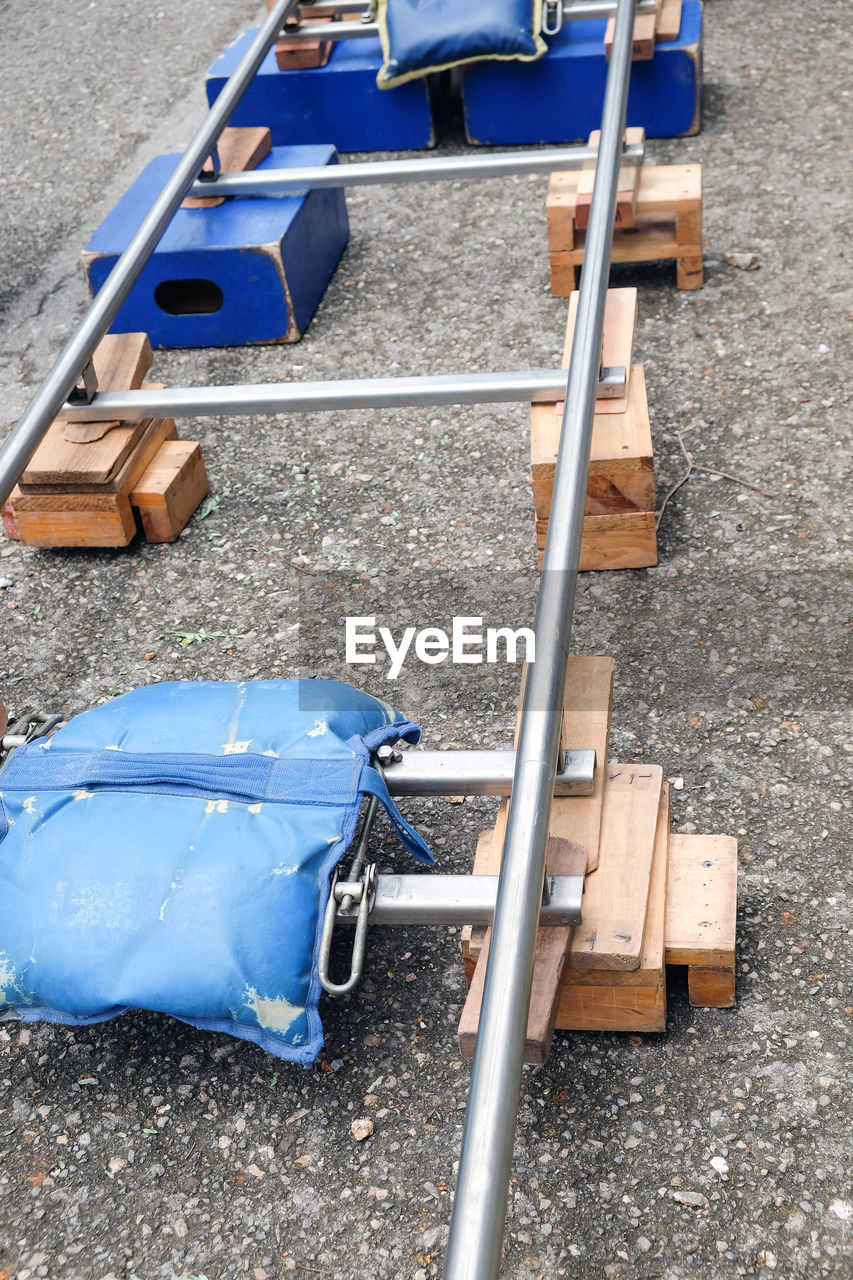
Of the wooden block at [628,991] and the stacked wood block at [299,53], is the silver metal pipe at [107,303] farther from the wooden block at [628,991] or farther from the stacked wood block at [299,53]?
the wooden block at [628,991]

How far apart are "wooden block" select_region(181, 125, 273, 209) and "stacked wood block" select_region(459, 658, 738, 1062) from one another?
257 centimetres

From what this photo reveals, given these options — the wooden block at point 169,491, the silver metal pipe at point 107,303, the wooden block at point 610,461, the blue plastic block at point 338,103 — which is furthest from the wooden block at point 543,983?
the blue plastic block at point 338,103

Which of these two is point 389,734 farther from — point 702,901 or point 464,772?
point 702,901

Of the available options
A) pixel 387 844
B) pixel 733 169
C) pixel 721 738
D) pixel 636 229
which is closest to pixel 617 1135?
pixel 387 844

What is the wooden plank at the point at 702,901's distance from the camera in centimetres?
188

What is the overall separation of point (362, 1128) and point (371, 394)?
1634 millimetres

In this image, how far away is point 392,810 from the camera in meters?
1.99

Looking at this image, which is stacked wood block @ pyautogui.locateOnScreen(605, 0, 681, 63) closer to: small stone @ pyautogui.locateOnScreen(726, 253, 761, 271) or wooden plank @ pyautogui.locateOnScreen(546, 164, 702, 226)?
wooden plank @ pyautogui.locateOnScreen(546, 164, 702, 226)

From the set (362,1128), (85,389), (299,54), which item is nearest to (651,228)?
(299,54)

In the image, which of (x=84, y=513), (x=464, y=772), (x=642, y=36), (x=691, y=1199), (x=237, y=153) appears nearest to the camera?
(x=691, y=1199)

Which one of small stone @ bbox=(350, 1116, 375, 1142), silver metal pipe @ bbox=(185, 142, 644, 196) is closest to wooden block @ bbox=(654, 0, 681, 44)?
silver metal pipe @ bbox=(185, 142, 644, 196)

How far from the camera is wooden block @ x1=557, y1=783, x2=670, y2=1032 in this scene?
6.06ft

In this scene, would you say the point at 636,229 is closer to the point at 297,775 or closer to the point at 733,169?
the point at 733,169

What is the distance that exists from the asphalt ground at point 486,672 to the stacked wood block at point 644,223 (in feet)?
0.40
